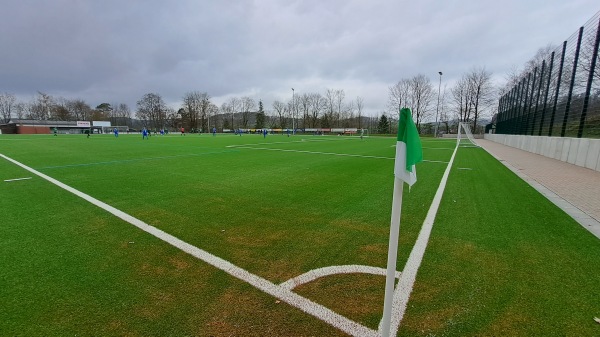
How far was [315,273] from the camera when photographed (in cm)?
317

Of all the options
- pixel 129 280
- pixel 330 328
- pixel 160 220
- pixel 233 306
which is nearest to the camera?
pixel 330 328

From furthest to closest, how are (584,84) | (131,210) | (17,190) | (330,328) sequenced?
(584,84)
(17,190)
(131,210)
(330,328)

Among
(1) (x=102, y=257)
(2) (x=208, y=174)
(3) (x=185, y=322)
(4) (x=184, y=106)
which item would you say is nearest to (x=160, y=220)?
(1) (x=102, y=257)

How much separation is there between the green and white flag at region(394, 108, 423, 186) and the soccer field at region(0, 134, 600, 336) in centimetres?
133

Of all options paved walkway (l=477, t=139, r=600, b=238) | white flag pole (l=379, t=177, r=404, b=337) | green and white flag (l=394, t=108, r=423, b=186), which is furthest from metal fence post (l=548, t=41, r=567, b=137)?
white flag pole (l=379, t=177, r=404, b=337)

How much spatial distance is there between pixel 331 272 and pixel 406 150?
1844mm

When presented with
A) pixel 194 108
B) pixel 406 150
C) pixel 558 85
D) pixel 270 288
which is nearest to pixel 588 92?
pixel 558 85

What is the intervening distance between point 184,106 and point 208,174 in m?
106

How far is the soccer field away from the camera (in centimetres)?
239

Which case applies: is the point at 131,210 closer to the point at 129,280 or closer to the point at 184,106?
the point at 129,280

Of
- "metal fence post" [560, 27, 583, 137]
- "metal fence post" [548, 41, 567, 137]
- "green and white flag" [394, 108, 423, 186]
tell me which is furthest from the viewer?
"metal fence post" [548, 41, 567, 137]

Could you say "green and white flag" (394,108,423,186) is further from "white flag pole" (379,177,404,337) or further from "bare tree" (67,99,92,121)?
"bare tree" (67,99,92,121)

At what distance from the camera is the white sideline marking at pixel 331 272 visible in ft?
9.80

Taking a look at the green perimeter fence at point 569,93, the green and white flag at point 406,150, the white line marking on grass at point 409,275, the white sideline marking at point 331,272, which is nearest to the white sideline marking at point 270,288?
the white sideline marking at point 331,272
